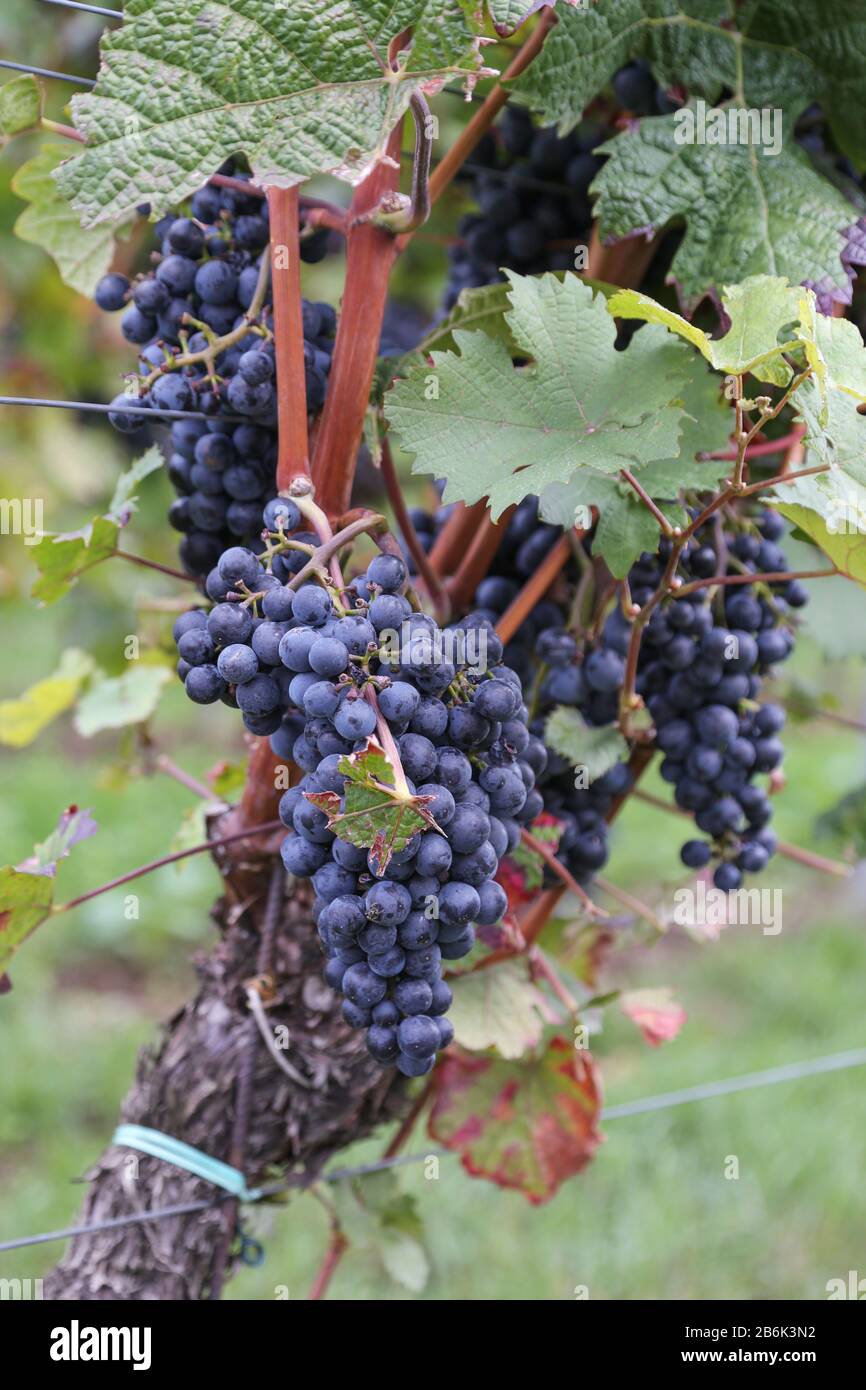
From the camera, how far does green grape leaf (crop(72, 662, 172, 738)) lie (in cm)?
141

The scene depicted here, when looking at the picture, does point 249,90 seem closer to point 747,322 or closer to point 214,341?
point 214,341

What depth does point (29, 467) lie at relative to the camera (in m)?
3.20

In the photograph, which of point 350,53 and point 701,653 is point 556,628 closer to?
point 701,653

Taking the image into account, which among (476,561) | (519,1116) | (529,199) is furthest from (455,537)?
(519,1116)

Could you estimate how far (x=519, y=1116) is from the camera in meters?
1.29

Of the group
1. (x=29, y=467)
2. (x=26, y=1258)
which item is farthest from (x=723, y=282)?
(x=29, y=467)

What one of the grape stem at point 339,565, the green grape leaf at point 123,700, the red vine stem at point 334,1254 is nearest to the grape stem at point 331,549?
the grape stem at point 339,565

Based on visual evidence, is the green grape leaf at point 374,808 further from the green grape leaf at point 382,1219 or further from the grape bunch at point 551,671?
the green grape leaf at point 382,1219

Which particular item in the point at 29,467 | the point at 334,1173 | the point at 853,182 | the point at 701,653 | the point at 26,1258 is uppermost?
the point at 29,467

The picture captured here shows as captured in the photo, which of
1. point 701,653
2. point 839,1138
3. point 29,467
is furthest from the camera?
point 29,467

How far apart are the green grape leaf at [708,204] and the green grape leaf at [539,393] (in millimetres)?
124

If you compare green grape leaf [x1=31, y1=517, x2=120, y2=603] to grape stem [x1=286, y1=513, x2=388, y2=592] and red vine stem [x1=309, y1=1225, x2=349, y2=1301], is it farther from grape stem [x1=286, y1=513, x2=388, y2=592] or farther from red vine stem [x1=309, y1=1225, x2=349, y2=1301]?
red vine stem [x1=309, y1=1225, x2=349, y2=1301]

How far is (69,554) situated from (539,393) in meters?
0.44
